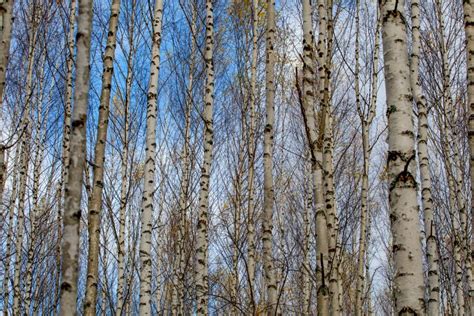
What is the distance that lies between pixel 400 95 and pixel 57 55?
1019 cm

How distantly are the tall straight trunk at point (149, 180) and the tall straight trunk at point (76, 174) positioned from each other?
1880 mm

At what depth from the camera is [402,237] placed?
2.33 meters

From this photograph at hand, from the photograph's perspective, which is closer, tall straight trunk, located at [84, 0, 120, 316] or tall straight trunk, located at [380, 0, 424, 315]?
tall straight trunk, located at [380, 0, 424, 315]

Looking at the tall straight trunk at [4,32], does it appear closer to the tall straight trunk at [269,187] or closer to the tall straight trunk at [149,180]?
the tall straight trunk at [149,180]

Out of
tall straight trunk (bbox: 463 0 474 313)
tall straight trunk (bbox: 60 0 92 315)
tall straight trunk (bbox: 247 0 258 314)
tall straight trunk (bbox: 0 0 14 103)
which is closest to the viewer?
tall straight trunk (bbox: 60 0 92 315)

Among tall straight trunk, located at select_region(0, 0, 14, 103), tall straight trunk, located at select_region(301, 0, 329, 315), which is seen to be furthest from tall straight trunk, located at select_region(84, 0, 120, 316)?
tall straight trunk, located at select_region(301, 0, 329, 315)

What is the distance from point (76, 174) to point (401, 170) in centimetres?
198

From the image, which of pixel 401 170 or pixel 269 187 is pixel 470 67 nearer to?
pixel 269 187

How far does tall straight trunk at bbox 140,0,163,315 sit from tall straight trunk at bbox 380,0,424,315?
10.5 feet

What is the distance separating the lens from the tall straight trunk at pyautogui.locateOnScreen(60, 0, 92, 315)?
3156 mm

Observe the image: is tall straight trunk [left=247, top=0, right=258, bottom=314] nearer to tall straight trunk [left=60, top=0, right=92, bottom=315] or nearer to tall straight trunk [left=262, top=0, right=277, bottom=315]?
tall straight trunk [left=262, top=0, right=277, bottom=315]

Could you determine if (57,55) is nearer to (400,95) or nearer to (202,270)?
(202,270)

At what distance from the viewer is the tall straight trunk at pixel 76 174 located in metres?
3.16

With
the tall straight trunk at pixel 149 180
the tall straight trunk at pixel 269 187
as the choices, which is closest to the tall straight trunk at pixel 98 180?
the tall straight trunk at pixel 149 180
